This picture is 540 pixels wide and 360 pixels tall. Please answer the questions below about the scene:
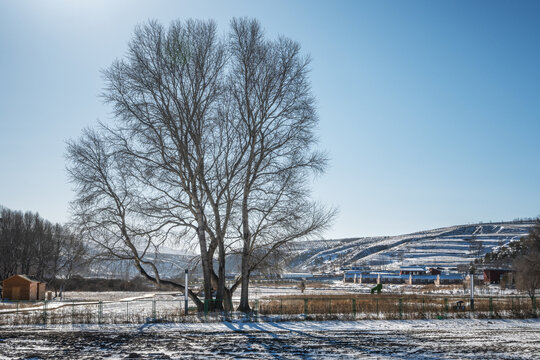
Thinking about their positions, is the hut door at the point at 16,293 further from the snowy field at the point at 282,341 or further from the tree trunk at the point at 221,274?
the snowy field at the point at 282,341

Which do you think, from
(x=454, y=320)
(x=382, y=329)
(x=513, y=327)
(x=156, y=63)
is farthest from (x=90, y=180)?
(x=513, y=327)

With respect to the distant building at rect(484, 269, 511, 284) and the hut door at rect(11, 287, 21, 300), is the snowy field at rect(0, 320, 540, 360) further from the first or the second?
the distant building at rect(484, 269, 511, 284)

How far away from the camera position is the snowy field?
503 inches

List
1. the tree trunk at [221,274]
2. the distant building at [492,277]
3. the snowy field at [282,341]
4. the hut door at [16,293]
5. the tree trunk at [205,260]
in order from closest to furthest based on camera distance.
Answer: the snowy field at [282,341] < the tree trunk at [205,260] < the tree trunk at [221,274] < the hut door at [16,293] < the distant building at [492,277]

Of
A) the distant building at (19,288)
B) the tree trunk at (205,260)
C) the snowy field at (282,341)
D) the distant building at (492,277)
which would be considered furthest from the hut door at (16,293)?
the distant building at (492,277)

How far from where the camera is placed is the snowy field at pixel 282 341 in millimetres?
12781

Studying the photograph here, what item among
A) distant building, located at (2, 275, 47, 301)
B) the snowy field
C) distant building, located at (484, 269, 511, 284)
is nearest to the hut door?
distant building, located at (2, 275, 47, 301)

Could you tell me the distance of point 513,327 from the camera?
19891mm

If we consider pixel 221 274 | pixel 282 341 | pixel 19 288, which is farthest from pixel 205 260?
pixel 19 288

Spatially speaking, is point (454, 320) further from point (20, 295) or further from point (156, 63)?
point (20, 295)

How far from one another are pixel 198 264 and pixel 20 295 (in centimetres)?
3602

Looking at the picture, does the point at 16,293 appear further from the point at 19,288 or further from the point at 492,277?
the point at 492,277

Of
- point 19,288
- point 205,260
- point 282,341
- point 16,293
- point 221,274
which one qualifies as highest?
point 205,260

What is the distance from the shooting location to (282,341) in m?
15.4
